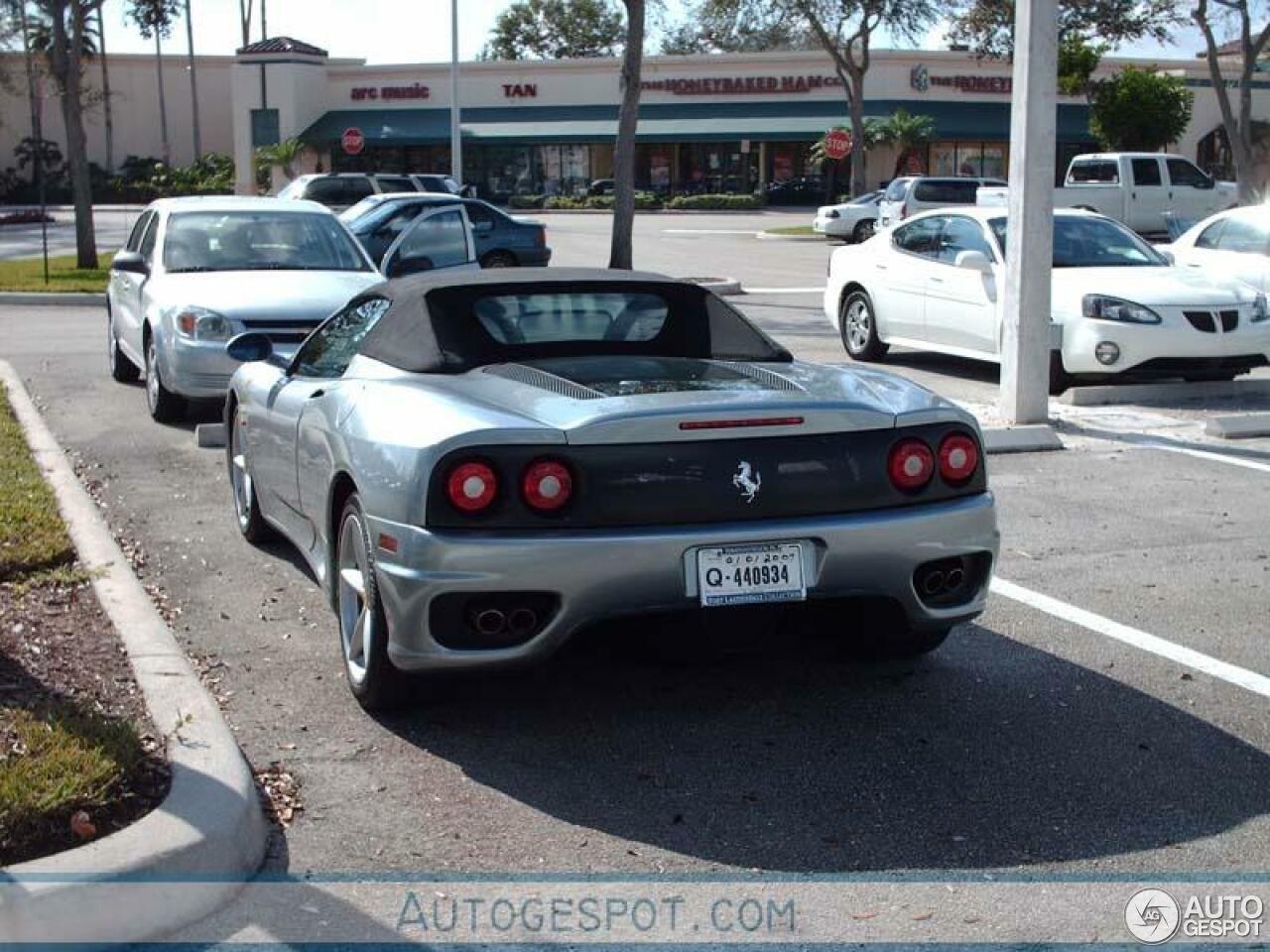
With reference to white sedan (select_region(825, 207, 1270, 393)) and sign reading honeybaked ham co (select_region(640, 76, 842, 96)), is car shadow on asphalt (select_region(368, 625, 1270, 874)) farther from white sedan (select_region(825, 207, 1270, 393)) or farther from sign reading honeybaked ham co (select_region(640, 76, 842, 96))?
sign reading honeybaked ham co (select_region(640, 76, 842, 96))

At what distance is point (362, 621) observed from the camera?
5418 millimetres

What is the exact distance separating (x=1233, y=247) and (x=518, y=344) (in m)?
12.0

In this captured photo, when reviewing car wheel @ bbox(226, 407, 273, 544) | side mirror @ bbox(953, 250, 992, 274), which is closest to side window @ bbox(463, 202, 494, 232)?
side mirror @ bbox(953, 250, 992, 274)

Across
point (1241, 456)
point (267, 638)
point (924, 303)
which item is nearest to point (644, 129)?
point (924, 303)

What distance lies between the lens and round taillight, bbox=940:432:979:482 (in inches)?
213

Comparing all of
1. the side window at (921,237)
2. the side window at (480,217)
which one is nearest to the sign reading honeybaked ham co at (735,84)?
the side window at (480,217)

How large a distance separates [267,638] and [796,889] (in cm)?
293

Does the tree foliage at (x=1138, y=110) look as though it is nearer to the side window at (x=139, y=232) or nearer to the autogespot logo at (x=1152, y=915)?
the side window at (x=139, y=232)

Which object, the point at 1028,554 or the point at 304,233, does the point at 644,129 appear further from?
the point at 1028,554

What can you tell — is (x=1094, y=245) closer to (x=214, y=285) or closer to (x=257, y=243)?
(x=257, y=243)

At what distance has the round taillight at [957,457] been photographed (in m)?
5.42

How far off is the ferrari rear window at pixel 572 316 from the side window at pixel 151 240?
7282 millimetres

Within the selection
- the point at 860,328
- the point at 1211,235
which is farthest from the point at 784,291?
the point at 860,328

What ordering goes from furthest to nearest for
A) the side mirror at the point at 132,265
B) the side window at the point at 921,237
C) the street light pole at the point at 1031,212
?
the side window at the point at 921,237 < the side mirror at the point at 132,265 < the street light pole at the point at 1031,212
